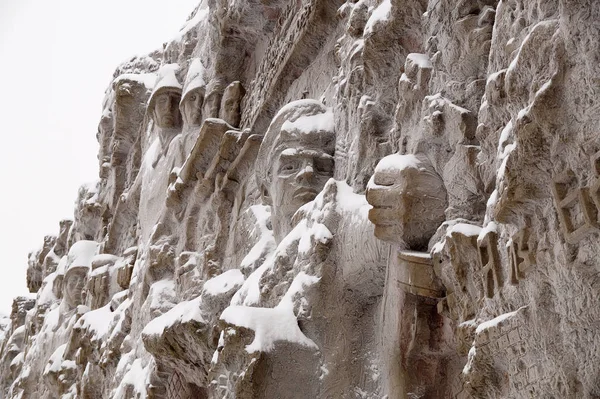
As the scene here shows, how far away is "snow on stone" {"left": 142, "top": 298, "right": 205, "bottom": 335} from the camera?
4.36m

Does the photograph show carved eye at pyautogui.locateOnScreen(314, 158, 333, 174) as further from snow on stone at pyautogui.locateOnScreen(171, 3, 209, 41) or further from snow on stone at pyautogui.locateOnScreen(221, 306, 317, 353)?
snow on stone at pyautogui.locateOnScreen(171, 3, 209, 41)

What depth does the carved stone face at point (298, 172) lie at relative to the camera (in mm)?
3912

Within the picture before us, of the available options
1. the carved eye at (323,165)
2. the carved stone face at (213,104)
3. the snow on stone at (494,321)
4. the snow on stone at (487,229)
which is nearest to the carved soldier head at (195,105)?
the carved stone face at (213,104)

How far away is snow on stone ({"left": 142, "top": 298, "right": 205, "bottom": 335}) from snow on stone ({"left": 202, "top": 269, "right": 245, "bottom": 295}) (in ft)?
0.33

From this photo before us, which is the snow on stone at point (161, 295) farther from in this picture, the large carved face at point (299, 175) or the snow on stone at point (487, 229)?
the snow on stone at point (487, 229)

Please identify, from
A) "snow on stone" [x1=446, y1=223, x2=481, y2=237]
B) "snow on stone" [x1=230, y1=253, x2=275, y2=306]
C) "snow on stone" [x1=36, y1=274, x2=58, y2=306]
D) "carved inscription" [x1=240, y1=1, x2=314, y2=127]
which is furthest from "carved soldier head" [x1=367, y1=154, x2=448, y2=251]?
"snow on stone" [x1=36, y1=274, x2=58, y2=306]

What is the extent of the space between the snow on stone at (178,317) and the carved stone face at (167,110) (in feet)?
9.37

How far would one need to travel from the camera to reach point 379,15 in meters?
3.53

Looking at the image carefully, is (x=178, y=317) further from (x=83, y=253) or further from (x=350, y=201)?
(x=83, y=253)

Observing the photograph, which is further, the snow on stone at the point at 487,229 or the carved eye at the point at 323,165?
the carved eye at the point at 323,165

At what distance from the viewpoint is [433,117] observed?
112 inches

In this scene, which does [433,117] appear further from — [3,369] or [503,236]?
[3,369]

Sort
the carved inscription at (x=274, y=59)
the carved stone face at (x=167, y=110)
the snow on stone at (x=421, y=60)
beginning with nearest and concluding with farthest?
the snow on stone at (x=421, y=60)
the carved inscription at (x=274, y=59)
the carved stone face at (x=167, y=110)

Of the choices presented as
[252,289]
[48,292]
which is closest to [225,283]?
[252,289]
